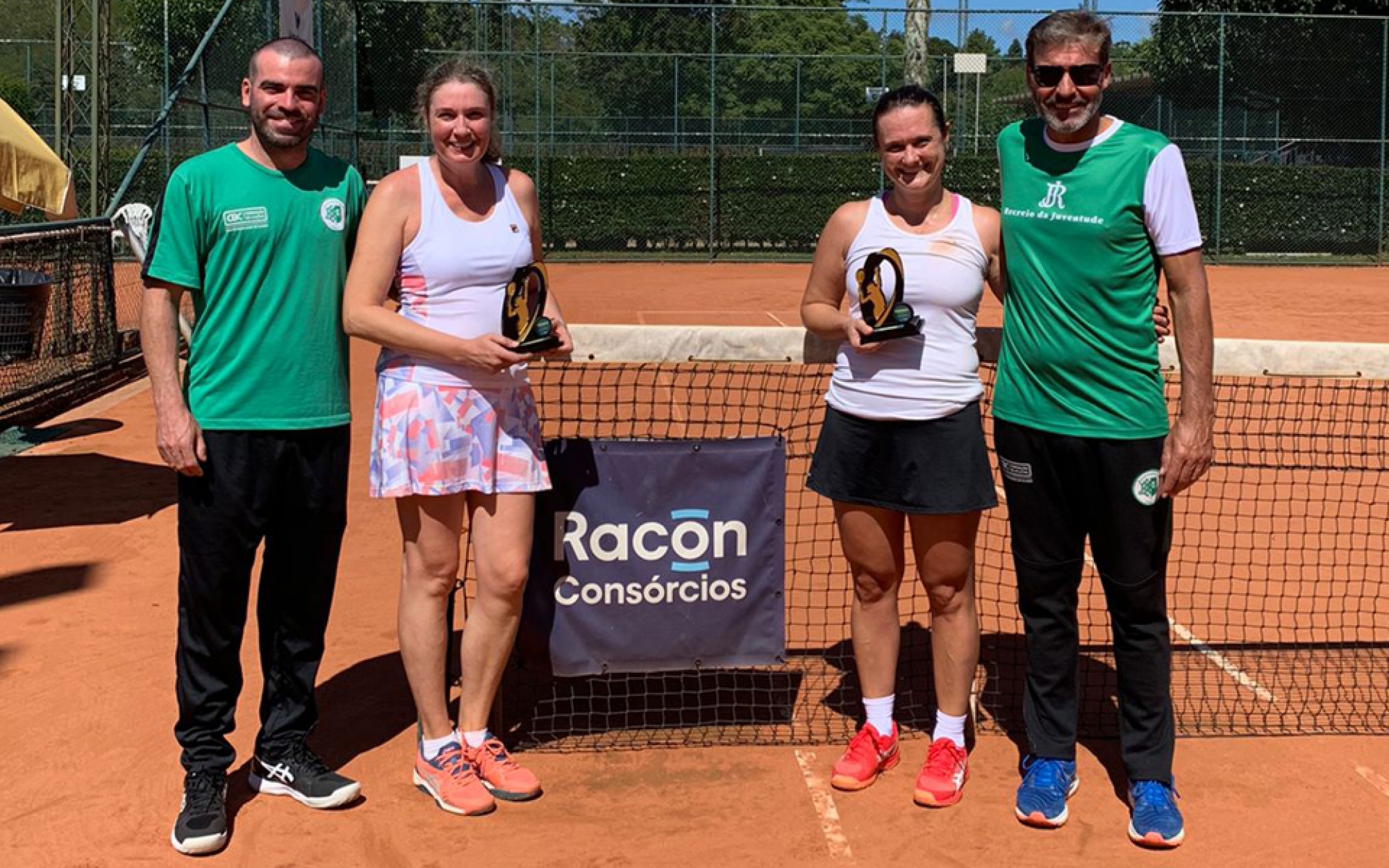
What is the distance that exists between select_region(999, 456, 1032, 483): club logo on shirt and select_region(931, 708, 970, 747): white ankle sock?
75 cm

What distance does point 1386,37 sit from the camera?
25.5 meters

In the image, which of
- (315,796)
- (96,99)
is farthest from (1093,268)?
(96,99)

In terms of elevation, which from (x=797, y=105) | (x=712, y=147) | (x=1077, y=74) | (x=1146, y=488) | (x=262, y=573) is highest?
(x=797, y=105)

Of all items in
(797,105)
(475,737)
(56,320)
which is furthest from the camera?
(797,105)

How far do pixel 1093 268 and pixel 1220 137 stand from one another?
23.3 m

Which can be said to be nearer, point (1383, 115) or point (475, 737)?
point (475, 737)

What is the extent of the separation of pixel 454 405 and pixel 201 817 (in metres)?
1.31

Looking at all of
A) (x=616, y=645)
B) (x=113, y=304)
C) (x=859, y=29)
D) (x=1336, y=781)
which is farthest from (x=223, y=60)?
(x=859, y=29)

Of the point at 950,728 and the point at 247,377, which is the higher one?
the point at 247,377

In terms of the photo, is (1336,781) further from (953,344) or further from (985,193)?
(985,193)

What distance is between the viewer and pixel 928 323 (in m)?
4.03

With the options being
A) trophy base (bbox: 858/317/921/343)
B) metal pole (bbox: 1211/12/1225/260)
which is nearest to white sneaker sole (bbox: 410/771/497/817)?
trophy base (bbox: 858/317/921/343)

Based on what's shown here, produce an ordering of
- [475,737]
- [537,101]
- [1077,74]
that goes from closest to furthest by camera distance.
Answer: [1077,74], [475,737], [537,101]

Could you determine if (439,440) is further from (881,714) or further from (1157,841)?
(1157,841)
